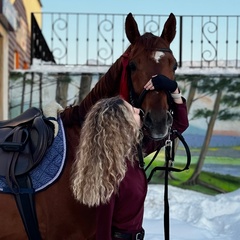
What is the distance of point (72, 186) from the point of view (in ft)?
7.35

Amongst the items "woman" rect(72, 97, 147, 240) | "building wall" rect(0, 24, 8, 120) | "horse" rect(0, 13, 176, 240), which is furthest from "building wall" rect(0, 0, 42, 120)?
"woman" rect(72, 97, 147, 240)

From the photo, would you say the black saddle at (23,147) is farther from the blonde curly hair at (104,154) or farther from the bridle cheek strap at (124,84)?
the bridle cheek strap at (124,84)

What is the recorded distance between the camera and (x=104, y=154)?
2.15 metres

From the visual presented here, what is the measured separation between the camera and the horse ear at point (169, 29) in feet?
9.04

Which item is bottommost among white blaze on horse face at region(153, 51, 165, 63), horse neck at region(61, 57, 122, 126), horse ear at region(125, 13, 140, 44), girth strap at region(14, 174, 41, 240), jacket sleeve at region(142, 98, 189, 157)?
girth strap at region(14, 174, 41, 240)

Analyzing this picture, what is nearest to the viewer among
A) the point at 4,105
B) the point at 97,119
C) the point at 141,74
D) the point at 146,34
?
the point at 97,119

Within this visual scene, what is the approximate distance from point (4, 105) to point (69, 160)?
5410mm

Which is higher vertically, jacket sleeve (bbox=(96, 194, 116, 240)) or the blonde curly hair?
the blonde curly hair

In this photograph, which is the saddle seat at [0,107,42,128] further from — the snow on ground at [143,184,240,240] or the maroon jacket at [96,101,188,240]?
the snow on ground at [143,184,240,240]

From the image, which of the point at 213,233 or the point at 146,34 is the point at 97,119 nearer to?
the point at 146,34

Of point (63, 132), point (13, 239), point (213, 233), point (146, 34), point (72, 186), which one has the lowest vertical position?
point (213, 233)

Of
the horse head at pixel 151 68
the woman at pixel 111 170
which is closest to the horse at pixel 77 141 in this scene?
the horse head at pixel 151 68

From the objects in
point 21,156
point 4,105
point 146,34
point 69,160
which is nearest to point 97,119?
point 69,160

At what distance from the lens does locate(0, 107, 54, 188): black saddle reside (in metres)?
2.34
